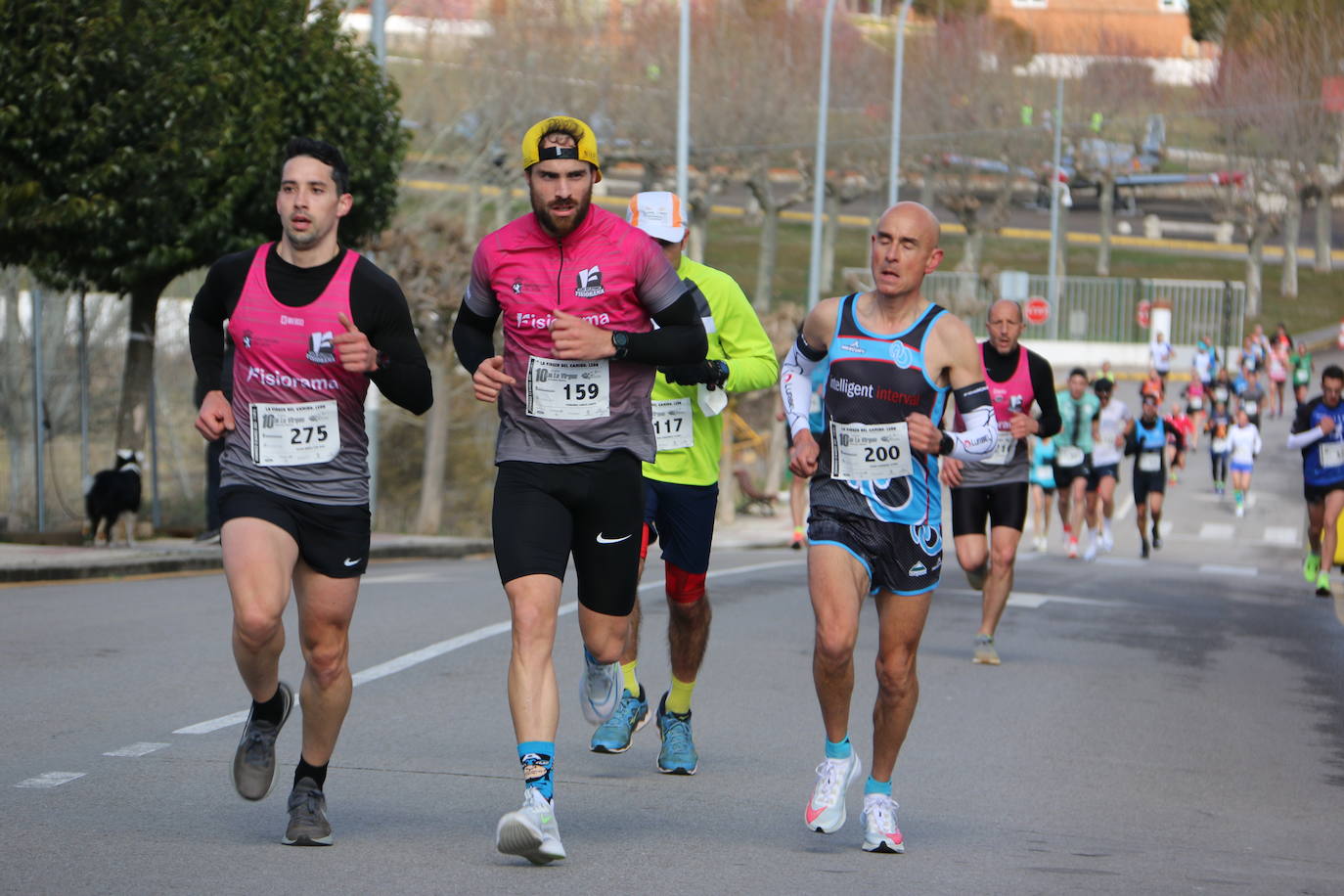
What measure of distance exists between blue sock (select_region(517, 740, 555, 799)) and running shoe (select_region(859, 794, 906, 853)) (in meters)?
1.14

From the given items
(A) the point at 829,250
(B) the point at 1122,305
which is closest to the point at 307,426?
(B) the point at 1122,305

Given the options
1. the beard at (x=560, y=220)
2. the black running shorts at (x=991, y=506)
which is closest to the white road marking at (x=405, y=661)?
the black running shorts at (x=991, y=506)

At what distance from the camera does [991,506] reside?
491 inches

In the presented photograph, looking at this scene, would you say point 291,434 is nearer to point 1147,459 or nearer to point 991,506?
point 991,506

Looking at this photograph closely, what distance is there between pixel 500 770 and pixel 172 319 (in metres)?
23.8

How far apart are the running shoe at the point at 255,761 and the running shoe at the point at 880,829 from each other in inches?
75.3

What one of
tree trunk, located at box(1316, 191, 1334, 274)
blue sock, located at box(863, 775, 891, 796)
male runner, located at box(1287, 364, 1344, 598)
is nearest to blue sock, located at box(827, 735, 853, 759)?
blue sock, located at box(863, 775, 891, 796)

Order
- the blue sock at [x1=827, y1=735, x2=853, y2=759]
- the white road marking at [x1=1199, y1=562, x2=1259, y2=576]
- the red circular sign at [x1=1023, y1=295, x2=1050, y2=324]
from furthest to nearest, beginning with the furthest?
the red circular sign at [x1=1023, y1=295, x2=1050, y2=324], the white road marking at [x1=1199, y1=562, x2=1259, y2=576], the blue sock at [x1=827, y1=735, x2=853, y2=759]

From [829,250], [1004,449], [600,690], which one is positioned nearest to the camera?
[600,690]

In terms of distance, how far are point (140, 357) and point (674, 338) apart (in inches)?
637

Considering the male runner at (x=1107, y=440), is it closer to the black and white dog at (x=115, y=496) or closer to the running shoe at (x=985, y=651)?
the black and white dog at (x=115, y=496)

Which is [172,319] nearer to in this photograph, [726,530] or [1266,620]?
[726,530]

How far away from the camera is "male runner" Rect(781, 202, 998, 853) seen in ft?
22.2

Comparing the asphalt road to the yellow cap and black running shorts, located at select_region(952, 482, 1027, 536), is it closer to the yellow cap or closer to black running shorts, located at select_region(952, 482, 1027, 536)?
black running shorts, located at select_region(952, 482, 1027, 536)
